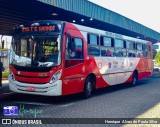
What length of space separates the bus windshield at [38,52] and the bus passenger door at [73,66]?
0.47 metres

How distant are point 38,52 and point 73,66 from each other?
1.53 metres

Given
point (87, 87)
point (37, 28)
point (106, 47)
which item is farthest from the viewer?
point (106, 47)

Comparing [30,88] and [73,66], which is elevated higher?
[73,66]

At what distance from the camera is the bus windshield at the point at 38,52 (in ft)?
32.0

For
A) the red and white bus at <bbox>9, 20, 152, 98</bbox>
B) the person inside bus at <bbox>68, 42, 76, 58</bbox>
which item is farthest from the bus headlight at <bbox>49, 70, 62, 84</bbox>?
the person inside bus at <bbox>68, 42, 76, 58</bbox>

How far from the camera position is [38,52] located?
992 cm

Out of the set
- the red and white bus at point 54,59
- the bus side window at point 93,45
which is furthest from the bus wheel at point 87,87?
the bus side window at point 93,45

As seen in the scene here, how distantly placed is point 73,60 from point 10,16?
794 centimetres

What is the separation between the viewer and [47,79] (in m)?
9.71

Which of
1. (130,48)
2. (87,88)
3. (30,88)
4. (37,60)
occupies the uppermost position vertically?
(130,48)

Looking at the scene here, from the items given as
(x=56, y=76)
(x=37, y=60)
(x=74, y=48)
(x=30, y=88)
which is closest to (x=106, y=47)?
(x=74, y=48)

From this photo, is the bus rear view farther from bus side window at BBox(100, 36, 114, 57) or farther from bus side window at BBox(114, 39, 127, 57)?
bus side window at BBox(114, 39, 127, 57)

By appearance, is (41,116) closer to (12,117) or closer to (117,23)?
(12,117)

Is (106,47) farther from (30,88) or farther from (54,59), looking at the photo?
(30,88)
